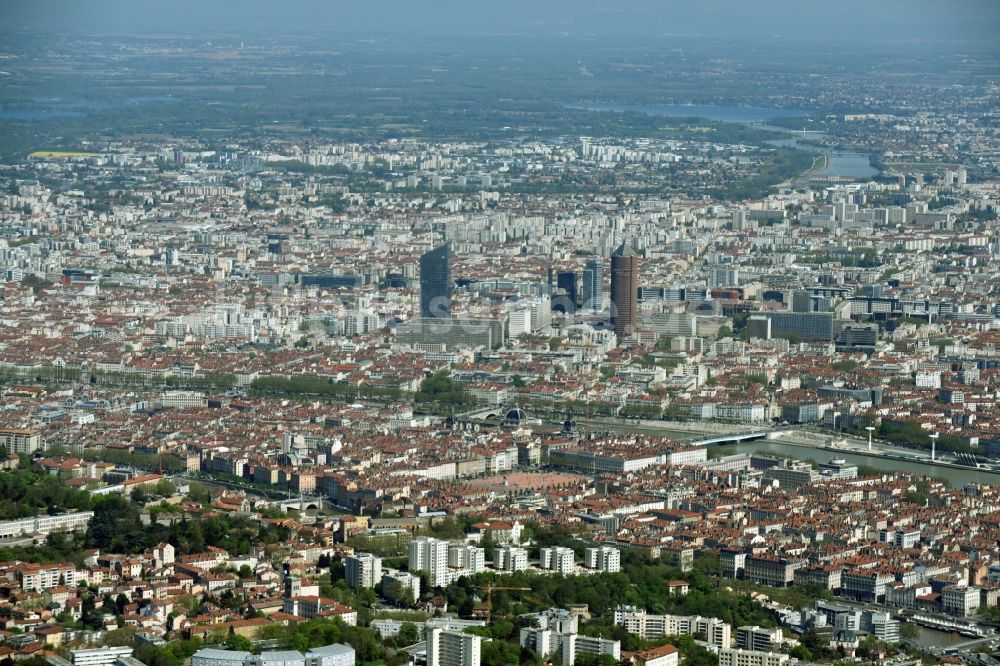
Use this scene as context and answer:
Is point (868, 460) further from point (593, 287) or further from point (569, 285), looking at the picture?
point (569, 285)

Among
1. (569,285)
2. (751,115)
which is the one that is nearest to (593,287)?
(569,285)

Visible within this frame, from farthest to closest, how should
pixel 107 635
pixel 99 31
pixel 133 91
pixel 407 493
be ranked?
pixel 99 31 → pixel 133 91 → pixel 407 493 → pixel 107 635

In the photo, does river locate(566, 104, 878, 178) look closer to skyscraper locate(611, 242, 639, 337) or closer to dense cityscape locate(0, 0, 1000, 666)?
dense cityscape locate(0, 0, 1000, 666)

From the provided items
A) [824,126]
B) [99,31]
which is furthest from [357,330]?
[99,31]

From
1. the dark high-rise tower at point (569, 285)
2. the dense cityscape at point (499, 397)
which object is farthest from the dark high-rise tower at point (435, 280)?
the dark high-rise tower at point (569, 285)

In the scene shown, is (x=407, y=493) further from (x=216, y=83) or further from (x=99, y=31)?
(x=99, y=31)

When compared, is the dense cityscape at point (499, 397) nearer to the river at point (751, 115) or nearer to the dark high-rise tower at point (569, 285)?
the dark high-rise tower at point (569, 285)

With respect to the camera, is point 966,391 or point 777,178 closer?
point 966,391
